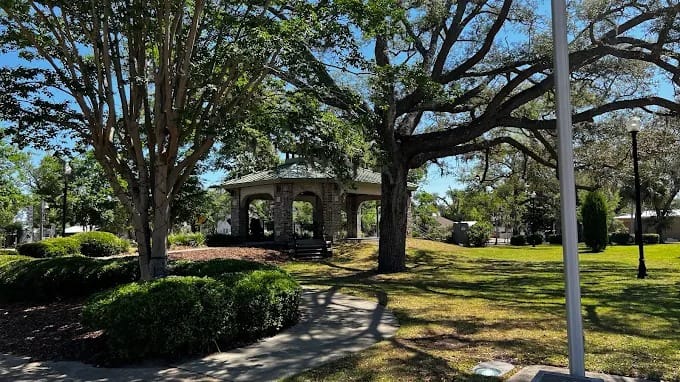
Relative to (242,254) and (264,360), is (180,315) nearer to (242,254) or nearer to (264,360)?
(264,360)

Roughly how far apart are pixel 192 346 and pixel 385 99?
6.63 meters

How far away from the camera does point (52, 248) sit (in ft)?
60.6

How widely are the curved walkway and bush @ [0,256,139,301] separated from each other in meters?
3.93

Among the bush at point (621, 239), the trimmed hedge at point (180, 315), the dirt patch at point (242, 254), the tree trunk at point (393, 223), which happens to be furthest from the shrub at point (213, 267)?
the bush at point (621, 239)

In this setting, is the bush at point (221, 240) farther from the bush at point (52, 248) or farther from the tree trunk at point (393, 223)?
the tree trunk at point (393, 223)

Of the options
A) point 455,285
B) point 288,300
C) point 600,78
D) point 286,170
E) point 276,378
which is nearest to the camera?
point 276,378

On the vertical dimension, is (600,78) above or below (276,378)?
above

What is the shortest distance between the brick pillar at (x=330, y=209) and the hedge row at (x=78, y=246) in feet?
28.7

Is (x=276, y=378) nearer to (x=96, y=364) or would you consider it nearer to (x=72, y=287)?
(x=96, y=364)

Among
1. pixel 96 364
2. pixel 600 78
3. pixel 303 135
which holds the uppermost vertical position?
pixel 600 78

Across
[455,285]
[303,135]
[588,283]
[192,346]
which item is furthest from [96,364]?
[588,283]

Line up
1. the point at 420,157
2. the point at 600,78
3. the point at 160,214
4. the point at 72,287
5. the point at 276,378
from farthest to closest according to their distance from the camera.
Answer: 1. the point at 420,157
2. the point at 600,78
3. the point at 72,287
4. the point at 160,214
5. the point at 276,378

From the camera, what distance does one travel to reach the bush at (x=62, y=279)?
33.3 feet

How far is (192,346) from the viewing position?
6.05 m
